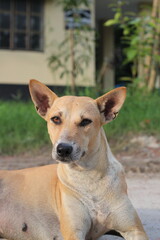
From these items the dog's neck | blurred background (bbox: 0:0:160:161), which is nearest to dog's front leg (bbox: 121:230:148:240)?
the dog's neck

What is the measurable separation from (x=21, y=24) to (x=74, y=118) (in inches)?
380

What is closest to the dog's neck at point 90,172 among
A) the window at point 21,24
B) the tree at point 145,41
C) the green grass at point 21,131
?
the green grass at point 21,131

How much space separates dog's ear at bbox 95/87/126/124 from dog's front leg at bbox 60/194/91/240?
0.57m

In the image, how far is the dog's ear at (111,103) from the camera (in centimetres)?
281

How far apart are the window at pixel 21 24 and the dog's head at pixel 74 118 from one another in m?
8.96

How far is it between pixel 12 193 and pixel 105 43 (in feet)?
42.8

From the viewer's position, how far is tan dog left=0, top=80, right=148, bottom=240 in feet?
8.39

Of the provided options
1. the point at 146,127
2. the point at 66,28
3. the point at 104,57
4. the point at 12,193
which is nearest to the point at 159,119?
the point at 146,127

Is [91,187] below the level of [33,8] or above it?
below

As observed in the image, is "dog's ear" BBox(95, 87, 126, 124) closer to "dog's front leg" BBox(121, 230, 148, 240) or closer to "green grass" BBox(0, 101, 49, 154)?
"dog's front leg" BBox(121, 230, 148, 240)

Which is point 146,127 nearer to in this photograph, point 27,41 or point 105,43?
point 27,41

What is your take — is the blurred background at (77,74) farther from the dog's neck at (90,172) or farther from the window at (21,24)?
the dog's neck at (90,172)

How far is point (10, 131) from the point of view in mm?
6906

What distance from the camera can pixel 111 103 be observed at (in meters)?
2.86
